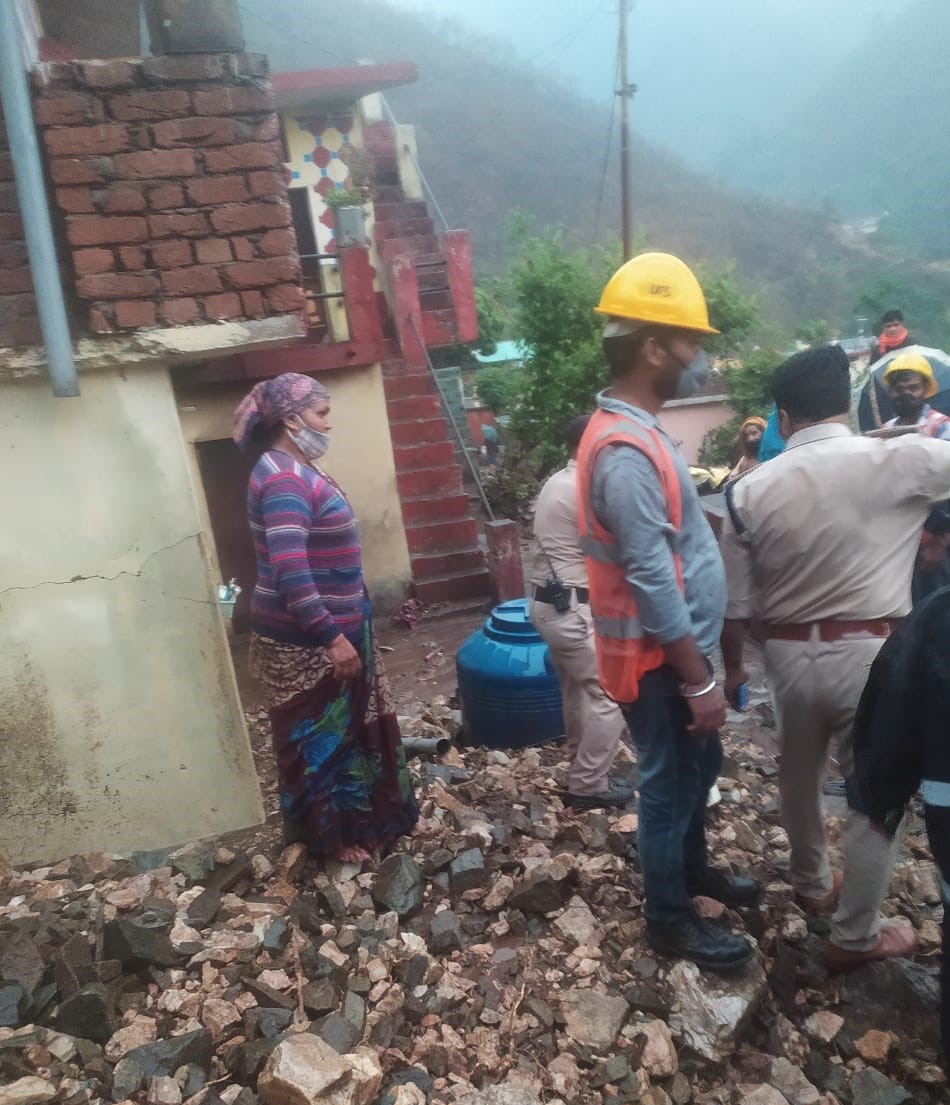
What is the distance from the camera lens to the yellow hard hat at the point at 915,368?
14.6 feet

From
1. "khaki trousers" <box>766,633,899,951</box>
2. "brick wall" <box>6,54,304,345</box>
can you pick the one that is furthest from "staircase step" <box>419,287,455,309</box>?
"khaki trousers" <box>766,633,899,951</box>

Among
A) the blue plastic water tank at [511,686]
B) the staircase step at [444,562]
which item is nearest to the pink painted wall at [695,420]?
the staircase step at [444,562]

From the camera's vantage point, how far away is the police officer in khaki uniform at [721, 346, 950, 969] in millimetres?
2281

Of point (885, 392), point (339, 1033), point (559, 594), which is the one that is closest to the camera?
point (339, 1033)

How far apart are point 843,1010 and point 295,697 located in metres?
1.84

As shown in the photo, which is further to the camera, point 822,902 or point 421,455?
point 421,455

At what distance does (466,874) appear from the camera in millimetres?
2777

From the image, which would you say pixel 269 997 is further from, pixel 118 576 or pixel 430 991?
pixel 118 576

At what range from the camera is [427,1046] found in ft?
7.05

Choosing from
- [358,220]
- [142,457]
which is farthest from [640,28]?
[142,457]

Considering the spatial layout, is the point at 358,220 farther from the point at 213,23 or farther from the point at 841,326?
the point at 841,326

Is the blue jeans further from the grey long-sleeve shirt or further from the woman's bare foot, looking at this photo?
the woman's bare foot

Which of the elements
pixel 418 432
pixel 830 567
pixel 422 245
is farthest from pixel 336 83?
pixel 830 567

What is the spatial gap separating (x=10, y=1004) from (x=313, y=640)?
124cm
